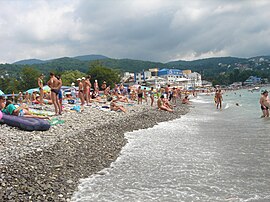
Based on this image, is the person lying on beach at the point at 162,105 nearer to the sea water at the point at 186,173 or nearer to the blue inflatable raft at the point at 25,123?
the sea water at the point at 186,173

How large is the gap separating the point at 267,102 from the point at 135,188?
12674 millimetres

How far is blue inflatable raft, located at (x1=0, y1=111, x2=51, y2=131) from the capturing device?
8773 mm

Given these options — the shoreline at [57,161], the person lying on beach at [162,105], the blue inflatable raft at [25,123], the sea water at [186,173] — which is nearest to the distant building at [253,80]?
the person lying on beach at [162,105]

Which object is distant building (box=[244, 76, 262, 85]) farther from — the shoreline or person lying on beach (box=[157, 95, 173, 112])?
the shoreline

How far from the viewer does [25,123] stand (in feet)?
28.9

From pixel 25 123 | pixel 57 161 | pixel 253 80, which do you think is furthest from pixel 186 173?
pixel 253 80

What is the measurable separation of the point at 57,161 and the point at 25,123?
3.09m

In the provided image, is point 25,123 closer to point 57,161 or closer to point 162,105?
point 57,161

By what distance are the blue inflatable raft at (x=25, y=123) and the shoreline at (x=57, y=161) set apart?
1.06 ft

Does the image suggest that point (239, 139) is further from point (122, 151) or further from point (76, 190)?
point (76, 190)

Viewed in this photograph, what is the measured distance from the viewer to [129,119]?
1437cm

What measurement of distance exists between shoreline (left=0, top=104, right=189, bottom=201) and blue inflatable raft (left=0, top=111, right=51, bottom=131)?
0.32 meters

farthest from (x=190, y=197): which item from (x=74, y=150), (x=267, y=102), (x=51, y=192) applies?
(x=267, y=102)

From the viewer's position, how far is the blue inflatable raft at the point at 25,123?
8.77m
